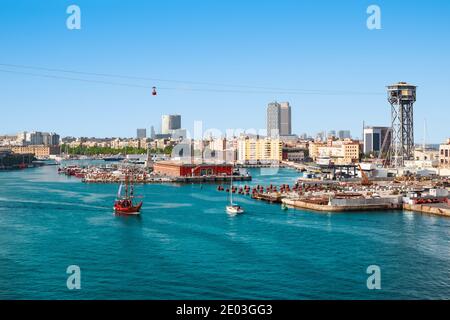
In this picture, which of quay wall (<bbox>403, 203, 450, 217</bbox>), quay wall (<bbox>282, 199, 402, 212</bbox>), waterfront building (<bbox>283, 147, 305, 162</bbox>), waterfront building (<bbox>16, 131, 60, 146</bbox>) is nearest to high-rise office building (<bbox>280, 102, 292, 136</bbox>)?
waterfront building (<bbox>16, 131, 60, 146</bbox>)

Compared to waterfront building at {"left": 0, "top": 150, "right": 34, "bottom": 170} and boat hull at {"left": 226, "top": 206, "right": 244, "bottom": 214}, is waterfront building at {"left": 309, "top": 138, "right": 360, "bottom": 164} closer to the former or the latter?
waterfront building at {"left": 0, "top": 150, "right": 34, "bottom": 170}

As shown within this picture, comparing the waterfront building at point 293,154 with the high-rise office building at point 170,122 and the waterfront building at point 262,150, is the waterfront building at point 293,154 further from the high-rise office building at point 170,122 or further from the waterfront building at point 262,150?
the high-rise office building at point 170,122

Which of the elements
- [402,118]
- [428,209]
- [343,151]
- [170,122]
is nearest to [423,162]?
[402,118]

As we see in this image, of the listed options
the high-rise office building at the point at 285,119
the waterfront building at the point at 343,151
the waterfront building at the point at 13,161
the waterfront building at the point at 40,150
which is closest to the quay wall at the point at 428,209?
the waterfront building at the point at 343,151

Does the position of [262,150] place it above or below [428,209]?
above

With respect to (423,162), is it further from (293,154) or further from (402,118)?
(293,154)

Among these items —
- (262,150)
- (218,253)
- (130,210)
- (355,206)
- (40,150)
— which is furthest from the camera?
(40,150)
